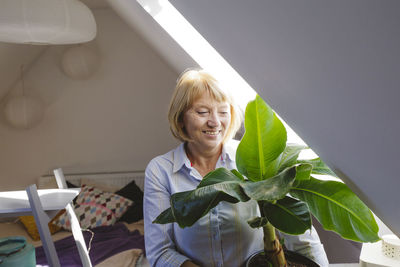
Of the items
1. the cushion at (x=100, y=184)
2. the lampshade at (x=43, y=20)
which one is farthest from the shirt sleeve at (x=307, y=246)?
the cushion at (x=100, y=184)

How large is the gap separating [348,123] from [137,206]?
3.22 meters

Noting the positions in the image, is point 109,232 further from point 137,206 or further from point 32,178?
point 32,178

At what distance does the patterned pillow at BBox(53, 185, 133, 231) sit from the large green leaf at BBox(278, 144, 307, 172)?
280 centimetres

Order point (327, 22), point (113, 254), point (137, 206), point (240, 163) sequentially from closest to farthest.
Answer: point (327, 22), point (240, 163), point (113, 254), point (137, 206)

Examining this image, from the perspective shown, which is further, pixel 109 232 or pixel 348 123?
pixel 109 232

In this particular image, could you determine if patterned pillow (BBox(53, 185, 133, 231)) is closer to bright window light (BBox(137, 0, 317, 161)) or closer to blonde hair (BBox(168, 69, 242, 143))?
bright window light (BBox(137, 0, 317, 161))

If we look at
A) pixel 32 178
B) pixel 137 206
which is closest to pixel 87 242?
pixel 137 206

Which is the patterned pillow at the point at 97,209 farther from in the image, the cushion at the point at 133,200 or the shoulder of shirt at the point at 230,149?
the shoulder of shirt at the point at 230,149

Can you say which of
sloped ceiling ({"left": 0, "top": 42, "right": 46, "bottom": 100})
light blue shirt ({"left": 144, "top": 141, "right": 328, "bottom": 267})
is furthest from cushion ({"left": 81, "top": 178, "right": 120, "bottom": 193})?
light blue shirt ({"left": 144, "top": 141, "right": 328, "bottom": 267})

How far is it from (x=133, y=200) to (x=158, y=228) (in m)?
2.47

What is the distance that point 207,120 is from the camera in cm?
125

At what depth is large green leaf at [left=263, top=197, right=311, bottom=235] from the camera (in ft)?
2.19

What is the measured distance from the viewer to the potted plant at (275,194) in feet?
2.08

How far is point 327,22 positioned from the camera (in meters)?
0.32
